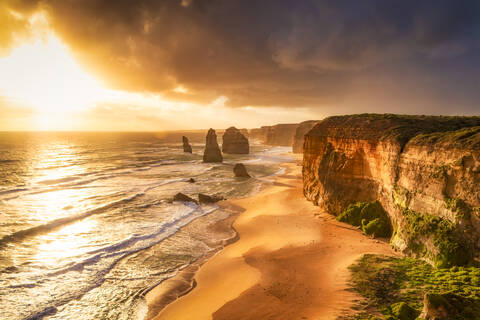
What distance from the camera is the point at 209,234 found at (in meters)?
21.0

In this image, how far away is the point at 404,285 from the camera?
34.0 ft

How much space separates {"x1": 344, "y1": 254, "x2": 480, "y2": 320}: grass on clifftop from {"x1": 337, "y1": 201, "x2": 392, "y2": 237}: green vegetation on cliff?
13.0ft

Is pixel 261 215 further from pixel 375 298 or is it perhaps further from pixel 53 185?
pixel 53 185

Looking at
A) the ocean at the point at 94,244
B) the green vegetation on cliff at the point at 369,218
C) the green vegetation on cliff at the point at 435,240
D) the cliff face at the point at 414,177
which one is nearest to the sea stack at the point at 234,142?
the ocean at the point at 94,244

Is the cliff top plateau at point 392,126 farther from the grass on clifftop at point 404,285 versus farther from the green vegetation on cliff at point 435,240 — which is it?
the grass on clifftop at point 404,285

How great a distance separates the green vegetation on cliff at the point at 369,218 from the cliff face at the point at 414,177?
0.60 m

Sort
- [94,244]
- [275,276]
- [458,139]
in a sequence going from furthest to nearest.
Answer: [94,244], [275,276], [458,139]

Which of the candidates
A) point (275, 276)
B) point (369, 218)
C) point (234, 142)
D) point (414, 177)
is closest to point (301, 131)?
point (234, 142)

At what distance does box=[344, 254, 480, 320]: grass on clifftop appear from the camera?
8572mm

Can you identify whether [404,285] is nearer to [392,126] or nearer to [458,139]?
[458,139]

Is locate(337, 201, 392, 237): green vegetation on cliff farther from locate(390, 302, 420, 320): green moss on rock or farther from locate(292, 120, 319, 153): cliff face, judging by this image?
locate(292, 120, 319, 153): cliff face

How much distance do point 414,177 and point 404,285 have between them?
655 centimetres

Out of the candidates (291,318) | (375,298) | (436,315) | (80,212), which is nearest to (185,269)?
(291,318)

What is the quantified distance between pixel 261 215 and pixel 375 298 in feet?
49.0
